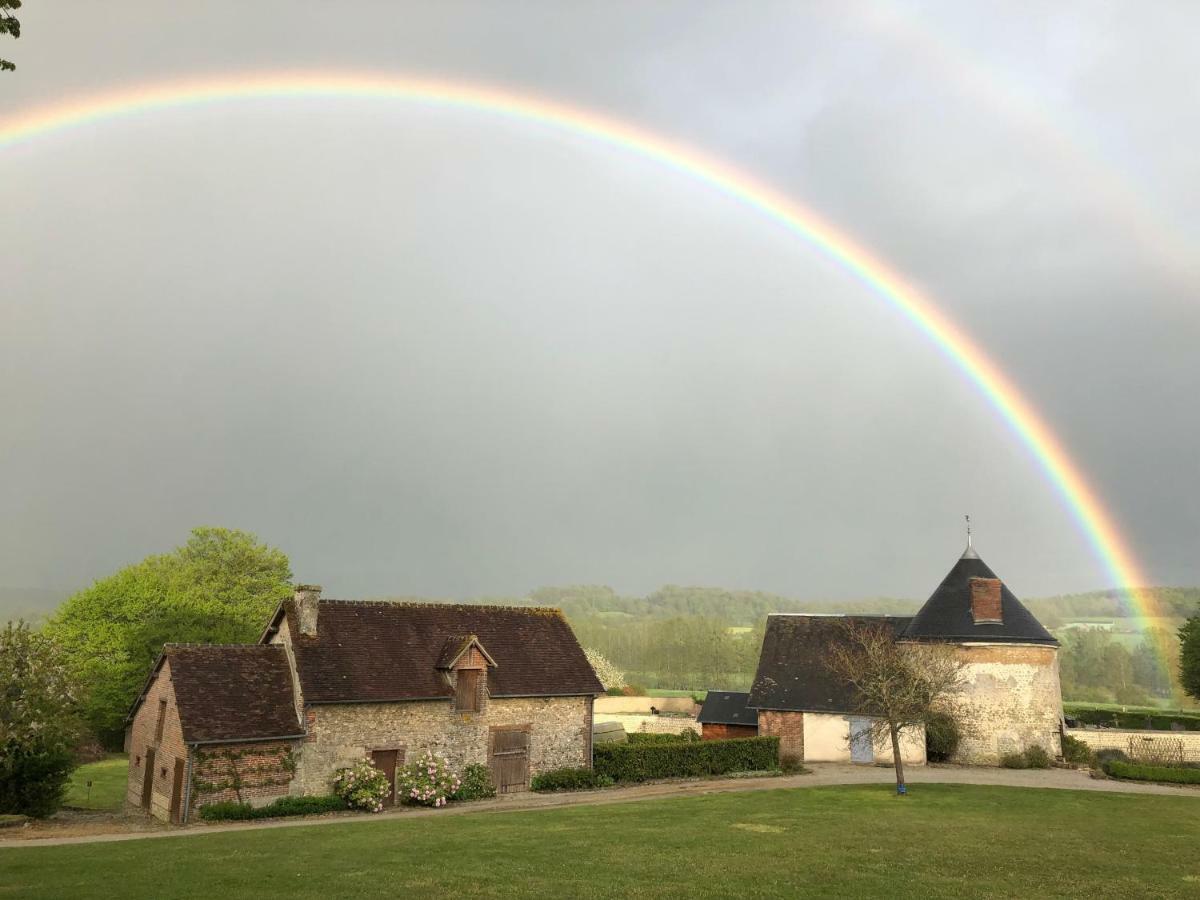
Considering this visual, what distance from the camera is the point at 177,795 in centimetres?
2697

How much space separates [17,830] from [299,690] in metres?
8.81

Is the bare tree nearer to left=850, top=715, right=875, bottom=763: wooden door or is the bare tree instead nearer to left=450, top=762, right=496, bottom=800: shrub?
left=850, top=715, right=875, bottom=763: wooden door

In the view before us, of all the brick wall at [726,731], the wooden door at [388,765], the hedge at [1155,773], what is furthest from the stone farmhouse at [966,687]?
the wooden door at [388,765]

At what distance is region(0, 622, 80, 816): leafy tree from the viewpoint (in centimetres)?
2567

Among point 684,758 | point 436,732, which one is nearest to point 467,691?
point 436,732

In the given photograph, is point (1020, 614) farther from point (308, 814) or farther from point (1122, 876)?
point (308, 814)

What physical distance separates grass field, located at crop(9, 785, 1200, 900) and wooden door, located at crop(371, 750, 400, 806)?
4.80 metres

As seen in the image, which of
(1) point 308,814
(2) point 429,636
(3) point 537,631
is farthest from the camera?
(3) point 537,631

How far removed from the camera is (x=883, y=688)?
31.0m

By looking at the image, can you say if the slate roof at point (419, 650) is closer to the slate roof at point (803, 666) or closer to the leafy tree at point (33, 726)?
the leafy tree at point (33, 726)

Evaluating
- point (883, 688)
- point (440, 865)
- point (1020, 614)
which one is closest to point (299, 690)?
point (440, 865)

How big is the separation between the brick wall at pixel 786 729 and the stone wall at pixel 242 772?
25567 millimetres

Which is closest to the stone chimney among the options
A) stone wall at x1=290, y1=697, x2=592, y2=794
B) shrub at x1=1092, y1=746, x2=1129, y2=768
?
stone wall at x1=290, y1=697, x2=592, y2=794

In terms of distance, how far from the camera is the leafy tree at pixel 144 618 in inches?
1866
